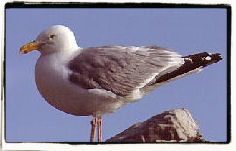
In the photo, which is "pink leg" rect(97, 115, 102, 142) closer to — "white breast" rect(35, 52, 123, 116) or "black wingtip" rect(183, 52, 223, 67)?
"white breast" rect(35, 52, 123, 116)

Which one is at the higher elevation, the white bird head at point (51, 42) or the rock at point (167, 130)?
the white bird head at point (51, 42)

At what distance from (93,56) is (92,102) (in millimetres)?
132

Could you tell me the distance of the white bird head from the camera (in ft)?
6.66

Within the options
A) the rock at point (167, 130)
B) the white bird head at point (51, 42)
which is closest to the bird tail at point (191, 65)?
the rock at point (167, 130)

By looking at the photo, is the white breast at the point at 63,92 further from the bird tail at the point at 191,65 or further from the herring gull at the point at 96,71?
the bird tail at the point at 191,65

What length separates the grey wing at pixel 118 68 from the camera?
6.64ft

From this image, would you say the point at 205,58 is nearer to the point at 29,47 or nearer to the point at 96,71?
the point at 96,71

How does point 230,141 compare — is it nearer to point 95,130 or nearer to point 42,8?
point 95,130

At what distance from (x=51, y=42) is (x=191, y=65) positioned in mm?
408

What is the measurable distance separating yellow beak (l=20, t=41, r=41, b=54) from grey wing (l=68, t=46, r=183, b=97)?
108mm

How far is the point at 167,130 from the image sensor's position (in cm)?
205

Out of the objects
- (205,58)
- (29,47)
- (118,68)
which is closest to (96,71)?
(118,68)

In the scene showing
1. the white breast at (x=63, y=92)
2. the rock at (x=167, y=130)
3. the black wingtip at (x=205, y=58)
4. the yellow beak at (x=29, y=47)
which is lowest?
the rock at (x=167, y=130)

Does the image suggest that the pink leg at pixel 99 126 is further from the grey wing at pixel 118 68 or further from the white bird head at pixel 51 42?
the white bird head at pixel 51 42
